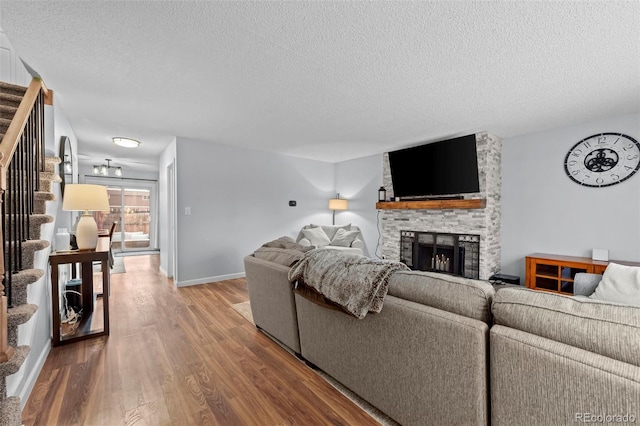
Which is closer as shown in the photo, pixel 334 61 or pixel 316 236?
pixel 334 61

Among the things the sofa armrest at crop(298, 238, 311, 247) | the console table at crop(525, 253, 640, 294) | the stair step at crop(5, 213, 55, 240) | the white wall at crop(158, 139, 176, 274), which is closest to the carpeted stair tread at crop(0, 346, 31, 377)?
the stair step at crop(5, 213, 55, 240)

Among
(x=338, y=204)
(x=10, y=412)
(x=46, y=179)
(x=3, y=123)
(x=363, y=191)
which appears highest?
(x=3, y=123)

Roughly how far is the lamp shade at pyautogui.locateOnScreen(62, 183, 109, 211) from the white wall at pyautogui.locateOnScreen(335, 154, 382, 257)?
4457 mm

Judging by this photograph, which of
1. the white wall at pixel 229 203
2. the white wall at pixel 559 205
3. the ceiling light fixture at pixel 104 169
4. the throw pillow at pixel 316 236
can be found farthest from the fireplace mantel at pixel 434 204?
the ceiling light fixture at pixel 104 169

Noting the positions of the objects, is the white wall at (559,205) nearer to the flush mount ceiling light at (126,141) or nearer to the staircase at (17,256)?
the staircase at (17,256)

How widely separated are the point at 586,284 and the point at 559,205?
240 centimetres

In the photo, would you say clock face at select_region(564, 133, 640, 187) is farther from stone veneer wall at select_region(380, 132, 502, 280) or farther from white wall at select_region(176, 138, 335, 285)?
white wall at select_region(176, 138, 335, 285)

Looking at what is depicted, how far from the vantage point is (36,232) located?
1976 mm

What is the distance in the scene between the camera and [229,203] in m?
4.84

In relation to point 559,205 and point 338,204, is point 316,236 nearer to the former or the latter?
point 338,204

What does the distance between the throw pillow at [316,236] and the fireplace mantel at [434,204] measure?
1193 millimetres

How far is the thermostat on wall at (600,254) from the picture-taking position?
324cm

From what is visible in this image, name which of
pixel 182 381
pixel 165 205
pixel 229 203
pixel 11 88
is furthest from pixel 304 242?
pixel 11 88

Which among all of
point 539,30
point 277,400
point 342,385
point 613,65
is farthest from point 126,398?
point 613,65
